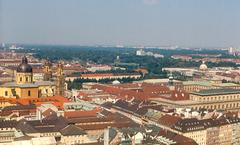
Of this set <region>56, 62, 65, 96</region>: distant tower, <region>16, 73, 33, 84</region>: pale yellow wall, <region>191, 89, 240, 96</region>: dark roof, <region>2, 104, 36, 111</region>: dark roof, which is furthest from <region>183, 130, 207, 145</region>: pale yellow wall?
<region>16, 73, 33, 84</region>: pale yellow wall

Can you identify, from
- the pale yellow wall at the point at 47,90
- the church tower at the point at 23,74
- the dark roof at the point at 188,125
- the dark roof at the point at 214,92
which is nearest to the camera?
the dark roof at the point at 188,125

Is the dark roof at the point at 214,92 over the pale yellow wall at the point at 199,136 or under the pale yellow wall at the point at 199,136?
over

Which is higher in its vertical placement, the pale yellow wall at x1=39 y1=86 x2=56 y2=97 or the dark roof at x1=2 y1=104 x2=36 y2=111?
the pale yellow wall at x1=39 y1=86 x2=56 y2=97

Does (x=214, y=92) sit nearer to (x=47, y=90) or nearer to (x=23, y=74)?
(x=47, y=90)

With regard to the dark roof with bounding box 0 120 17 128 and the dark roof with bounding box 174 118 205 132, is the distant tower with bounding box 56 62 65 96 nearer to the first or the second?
the dark roof with bounding box 0 120 17 128

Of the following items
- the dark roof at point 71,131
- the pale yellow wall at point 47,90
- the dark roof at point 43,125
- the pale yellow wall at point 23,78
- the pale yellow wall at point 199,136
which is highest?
the pale yellow wall at point 23,78

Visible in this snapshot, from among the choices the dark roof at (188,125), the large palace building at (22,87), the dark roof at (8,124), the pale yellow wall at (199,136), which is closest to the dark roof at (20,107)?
the large palace building at (22,87)

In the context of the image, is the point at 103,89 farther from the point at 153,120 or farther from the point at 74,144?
the point at 74,144

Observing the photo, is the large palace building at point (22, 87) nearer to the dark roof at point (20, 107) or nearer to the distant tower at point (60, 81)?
the distant tower at point (60, 81)

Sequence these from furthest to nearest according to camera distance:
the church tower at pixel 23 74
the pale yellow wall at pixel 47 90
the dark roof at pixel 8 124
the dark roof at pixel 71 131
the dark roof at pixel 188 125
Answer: the pale yellow wall at pixel 47 90 → the church tower at pixel 23 74 → the dark roof at pixel 188 125 → the dark roof at pixel 8 124 → the dark roof at pixel 71 131

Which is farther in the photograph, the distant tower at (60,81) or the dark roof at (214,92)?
the dark roof at (214,92)

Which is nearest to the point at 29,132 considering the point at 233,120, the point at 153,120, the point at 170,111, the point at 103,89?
the point at 153,120
